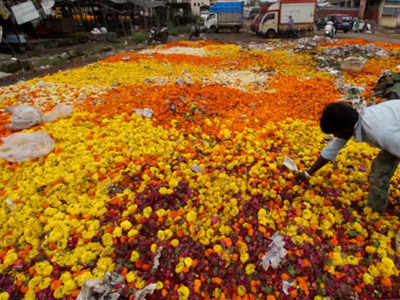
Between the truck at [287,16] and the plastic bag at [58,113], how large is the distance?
65.6 feet

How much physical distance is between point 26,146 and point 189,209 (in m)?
3.03

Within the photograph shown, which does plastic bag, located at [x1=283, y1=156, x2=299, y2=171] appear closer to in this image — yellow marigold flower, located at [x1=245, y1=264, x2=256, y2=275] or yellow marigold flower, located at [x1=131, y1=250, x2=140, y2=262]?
yellow marigold flower, located at [x1=245, y1=264, x2=256, y2=275]

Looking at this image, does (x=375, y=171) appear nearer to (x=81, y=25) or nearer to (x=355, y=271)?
(x=355, y=271)

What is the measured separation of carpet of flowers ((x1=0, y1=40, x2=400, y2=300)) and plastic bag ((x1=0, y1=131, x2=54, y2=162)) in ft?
0.45

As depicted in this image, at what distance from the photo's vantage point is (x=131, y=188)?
3.33 meters

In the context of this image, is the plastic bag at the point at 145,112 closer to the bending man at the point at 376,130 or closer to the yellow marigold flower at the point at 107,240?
the yellow marigold flower at the point at 107,240

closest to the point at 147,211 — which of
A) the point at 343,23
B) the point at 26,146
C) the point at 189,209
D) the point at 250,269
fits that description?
the point at 189,209

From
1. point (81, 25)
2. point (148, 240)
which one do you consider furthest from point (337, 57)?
point (81, 25)

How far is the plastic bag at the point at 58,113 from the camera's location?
180 inches

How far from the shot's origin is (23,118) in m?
4.26

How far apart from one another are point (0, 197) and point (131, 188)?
179 centimetres

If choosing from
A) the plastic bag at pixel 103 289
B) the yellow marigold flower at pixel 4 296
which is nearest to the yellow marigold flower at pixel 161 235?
the plastic bag at pixel 103 289

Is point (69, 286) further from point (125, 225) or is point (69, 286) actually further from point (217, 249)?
point (217, 249)

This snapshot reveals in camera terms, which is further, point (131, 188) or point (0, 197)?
point (131, 188)
